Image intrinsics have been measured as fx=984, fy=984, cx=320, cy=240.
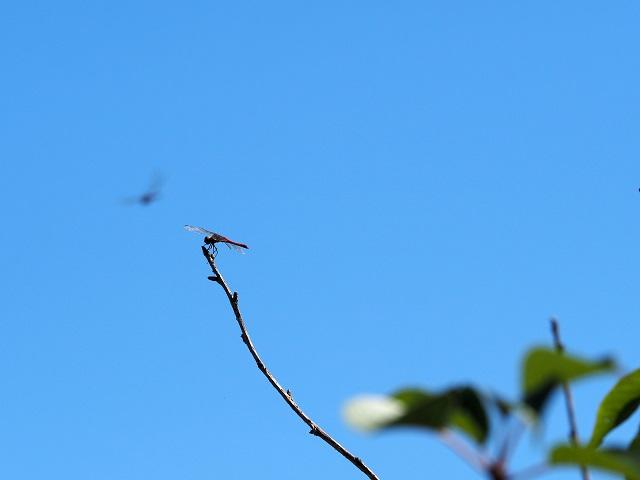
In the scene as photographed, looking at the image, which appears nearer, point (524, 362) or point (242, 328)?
point (524, 362)

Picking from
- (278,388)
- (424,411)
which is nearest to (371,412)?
(424,411)

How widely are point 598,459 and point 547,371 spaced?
0.12m

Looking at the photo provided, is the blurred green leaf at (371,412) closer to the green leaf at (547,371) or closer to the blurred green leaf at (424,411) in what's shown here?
the blurred green leaf at (424,411)

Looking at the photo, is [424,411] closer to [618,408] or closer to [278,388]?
[618,408]

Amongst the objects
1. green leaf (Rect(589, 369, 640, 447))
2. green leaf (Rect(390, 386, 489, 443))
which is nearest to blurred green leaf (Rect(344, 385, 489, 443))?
green leaf (Rect(390, 386, 489, 443))

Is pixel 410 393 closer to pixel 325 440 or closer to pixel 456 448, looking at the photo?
pixel 456 448

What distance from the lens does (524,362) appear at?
0.81 m

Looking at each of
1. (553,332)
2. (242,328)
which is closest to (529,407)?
(553,332)

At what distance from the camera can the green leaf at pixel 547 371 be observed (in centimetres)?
76

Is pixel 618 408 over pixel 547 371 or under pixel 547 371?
over

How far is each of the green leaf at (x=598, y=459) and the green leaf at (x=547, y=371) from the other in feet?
0.29

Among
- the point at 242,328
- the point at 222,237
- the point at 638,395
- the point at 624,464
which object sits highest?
the point at 222,237

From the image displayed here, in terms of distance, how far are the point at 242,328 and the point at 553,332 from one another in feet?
5.48

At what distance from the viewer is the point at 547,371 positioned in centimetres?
79
